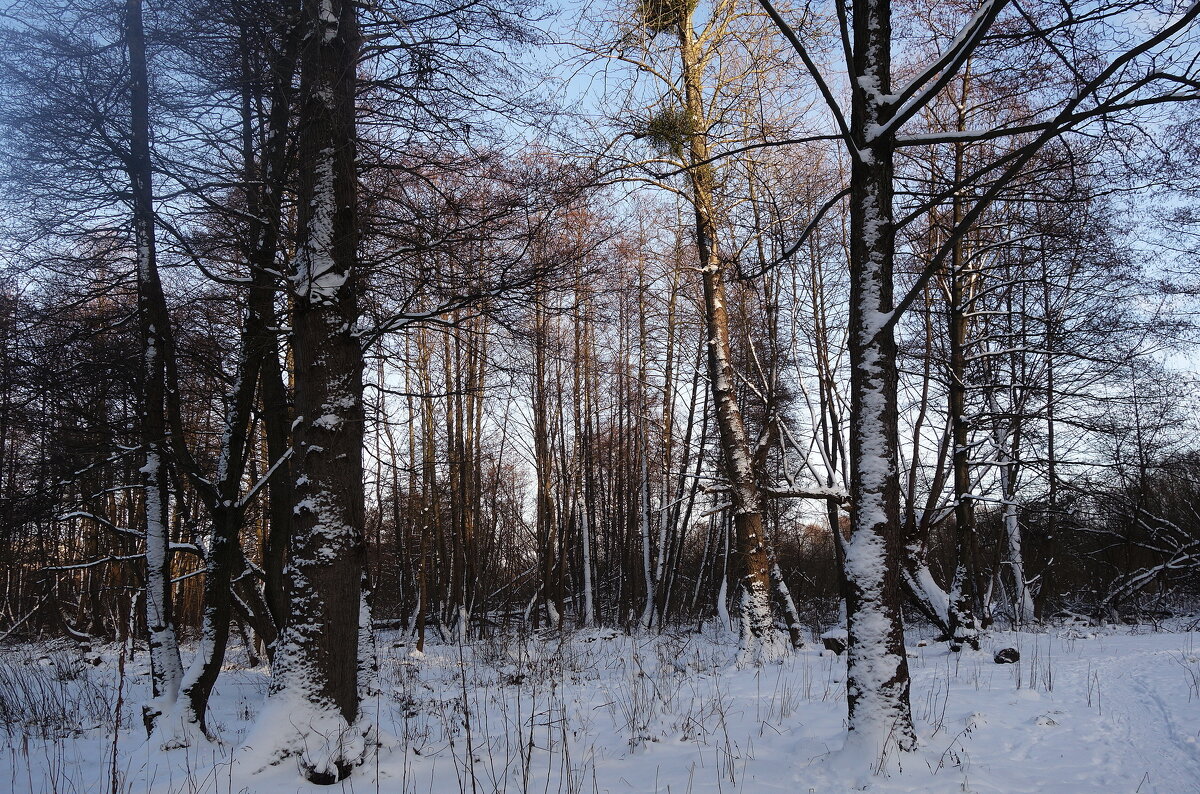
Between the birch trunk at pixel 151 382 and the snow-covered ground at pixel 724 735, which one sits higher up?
the birch trunk at pixel 151 382

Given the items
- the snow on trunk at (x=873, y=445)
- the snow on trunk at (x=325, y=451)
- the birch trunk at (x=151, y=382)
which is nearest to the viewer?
the snow on trunk at (x=873, y=445)

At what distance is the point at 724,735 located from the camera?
4523mm

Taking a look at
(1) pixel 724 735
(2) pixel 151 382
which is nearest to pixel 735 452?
(1) pixel 724 735

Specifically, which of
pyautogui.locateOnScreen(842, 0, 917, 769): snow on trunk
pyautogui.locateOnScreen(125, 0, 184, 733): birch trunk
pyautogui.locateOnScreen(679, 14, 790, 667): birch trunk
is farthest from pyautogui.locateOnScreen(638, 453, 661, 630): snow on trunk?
pyautogui.locateOnScreen(842, 0, 917, 769): snow on trunk

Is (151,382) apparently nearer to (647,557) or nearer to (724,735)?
(724,735)

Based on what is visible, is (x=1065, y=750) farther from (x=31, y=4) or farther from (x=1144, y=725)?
(x=31, y=4)

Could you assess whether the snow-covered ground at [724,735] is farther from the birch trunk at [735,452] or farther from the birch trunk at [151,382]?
the birch trunk at [151,382]

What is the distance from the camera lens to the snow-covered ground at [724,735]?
11.5 ft

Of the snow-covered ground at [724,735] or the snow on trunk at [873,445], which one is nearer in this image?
the snow-covered ground at [724,735]

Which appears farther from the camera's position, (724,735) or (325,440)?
(325,440)

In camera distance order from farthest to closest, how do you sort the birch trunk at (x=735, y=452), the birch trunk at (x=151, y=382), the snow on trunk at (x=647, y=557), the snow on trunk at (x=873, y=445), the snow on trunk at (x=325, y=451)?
the snow on trunk at (x=647, y=557), the birch trunk at (x=735, y=452), the birch trunk at (x=151, y=382), the snow on trunk at (x=325, y=451), the snow on trunk at (x=873, y=445)

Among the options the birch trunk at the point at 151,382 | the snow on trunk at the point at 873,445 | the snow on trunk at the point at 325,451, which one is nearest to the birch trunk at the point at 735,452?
the snow on trunk at the point at 873,445

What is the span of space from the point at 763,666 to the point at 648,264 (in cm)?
892

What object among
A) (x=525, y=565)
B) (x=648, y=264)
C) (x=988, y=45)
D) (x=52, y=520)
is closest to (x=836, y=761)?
(x=988, y=45)
